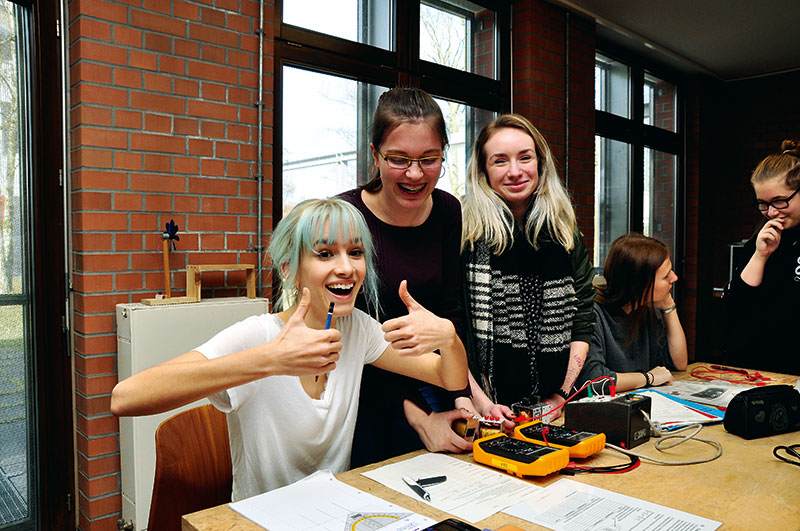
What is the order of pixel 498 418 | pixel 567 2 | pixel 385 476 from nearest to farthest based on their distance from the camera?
pixel 385 476
pixel 498 418
pixel 567 2

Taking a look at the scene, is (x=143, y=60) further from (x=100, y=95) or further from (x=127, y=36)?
(x=100, y=95)

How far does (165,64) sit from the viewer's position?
251 cm

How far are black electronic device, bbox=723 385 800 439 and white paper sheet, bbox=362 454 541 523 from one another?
28.5 inches

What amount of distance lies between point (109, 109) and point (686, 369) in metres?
2.64

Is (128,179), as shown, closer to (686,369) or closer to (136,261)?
(136,261)

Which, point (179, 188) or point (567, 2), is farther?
point (567, 2)

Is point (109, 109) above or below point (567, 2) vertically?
below

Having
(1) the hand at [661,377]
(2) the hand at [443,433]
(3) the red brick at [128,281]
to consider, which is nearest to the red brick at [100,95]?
(3) the red brick at [128,281]

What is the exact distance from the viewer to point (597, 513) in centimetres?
109

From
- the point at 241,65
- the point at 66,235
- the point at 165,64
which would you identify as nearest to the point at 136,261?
the point at 66,235

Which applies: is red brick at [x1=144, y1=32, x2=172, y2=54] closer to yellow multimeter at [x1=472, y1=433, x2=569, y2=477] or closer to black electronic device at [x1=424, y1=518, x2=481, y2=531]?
yellow multimeter at [x1=472, y1=433, x2=569, y2=477]

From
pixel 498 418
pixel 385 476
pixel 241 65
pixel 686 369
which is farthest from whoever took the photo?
pixel 241 65

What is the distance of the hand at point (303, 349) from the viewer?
44.1 inches

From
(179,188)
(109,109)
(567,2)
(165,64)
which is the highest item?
(567,2)
